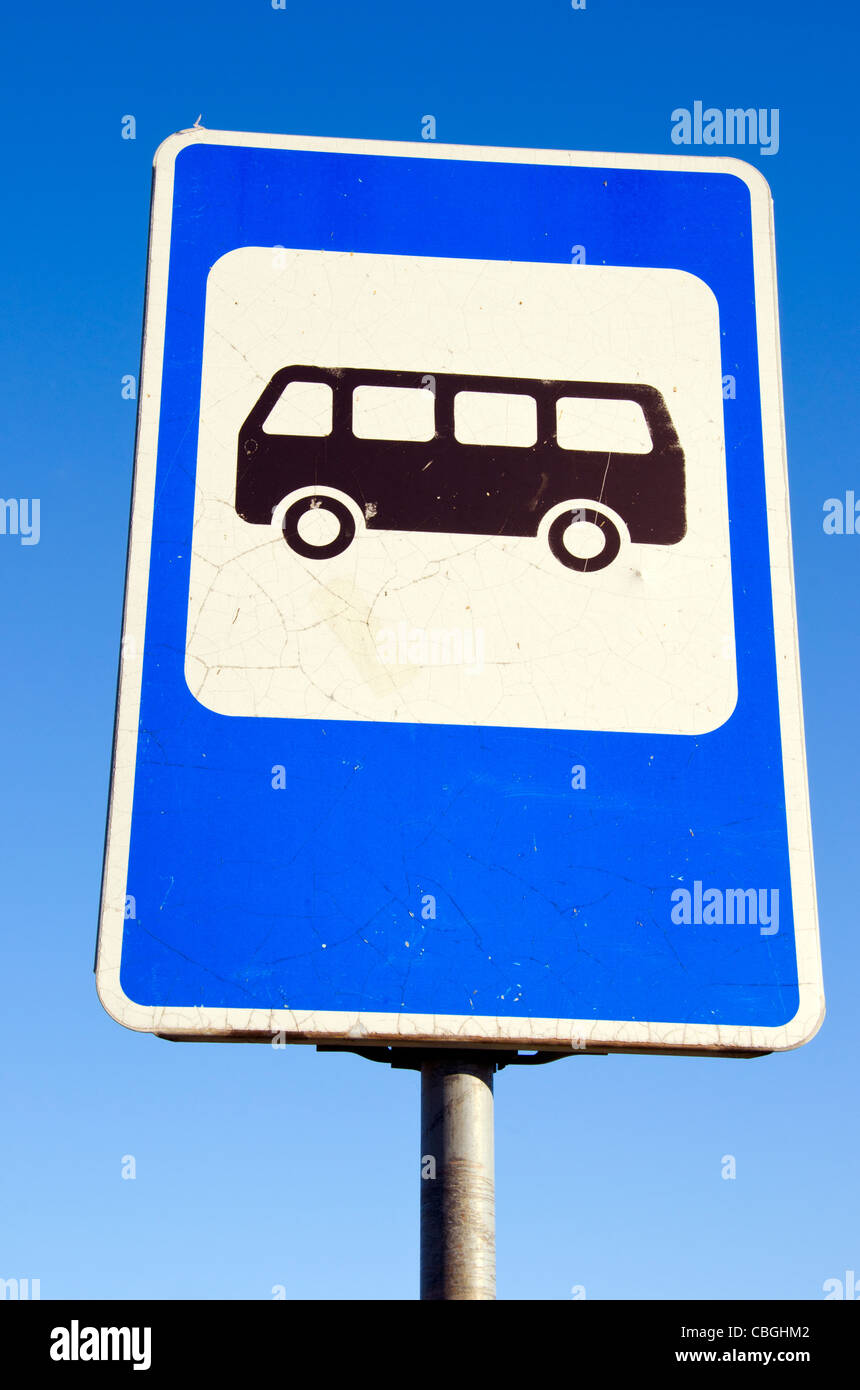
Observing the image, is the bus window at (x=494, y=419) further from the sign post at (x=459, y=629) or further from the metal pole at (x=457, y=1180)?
the metal pole at (x=457, y=1180)

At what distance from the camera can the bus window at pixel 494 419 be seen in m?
2.43

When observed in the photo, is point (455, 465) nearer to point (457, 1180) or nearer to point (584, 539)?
point (584, 539)

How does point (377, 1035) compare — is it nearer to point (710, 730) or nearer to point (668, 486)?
point (710, 730)

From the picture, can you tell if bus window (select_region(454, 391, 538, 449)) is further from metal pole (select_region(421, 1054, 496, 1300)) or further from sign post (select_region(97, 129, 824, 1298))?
metal pole (select_region(421, 1054, 496, 1300))

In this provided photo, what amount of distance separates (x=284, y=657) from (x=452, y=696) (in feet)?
0.89

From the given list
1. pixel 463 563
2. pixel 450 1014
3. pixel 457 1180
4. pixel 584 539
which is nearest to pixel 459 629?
pixel 463 563

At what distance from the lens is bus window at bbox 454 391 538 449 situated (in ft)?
7.98

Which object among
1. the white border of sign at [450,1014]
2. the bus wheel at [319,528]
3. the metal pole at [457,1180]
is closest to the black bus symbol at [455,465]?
the bus wheel at [319,528]

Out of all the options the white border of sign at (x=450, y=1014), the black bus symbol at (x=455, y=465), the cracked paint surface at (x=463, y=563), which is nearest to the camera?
the white border of sign at (x=450, y=1014)

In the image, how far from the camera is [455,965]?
6.81ft

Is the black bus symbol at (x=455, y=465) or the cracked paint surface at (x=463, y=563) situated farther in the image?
the black bus symbol at (x=455, y=465)

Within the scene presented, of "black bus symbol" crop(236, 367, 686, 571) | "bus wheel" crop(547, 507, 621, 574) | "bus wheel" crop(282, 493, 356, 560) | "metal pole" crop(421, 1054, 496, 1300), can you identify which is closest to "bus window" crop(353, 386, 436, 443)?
"black bus symbol" crop(236, 367, 686, 571)

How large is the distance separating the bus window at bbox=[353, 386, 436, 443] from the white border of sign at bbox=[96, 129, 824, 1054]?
34cm
